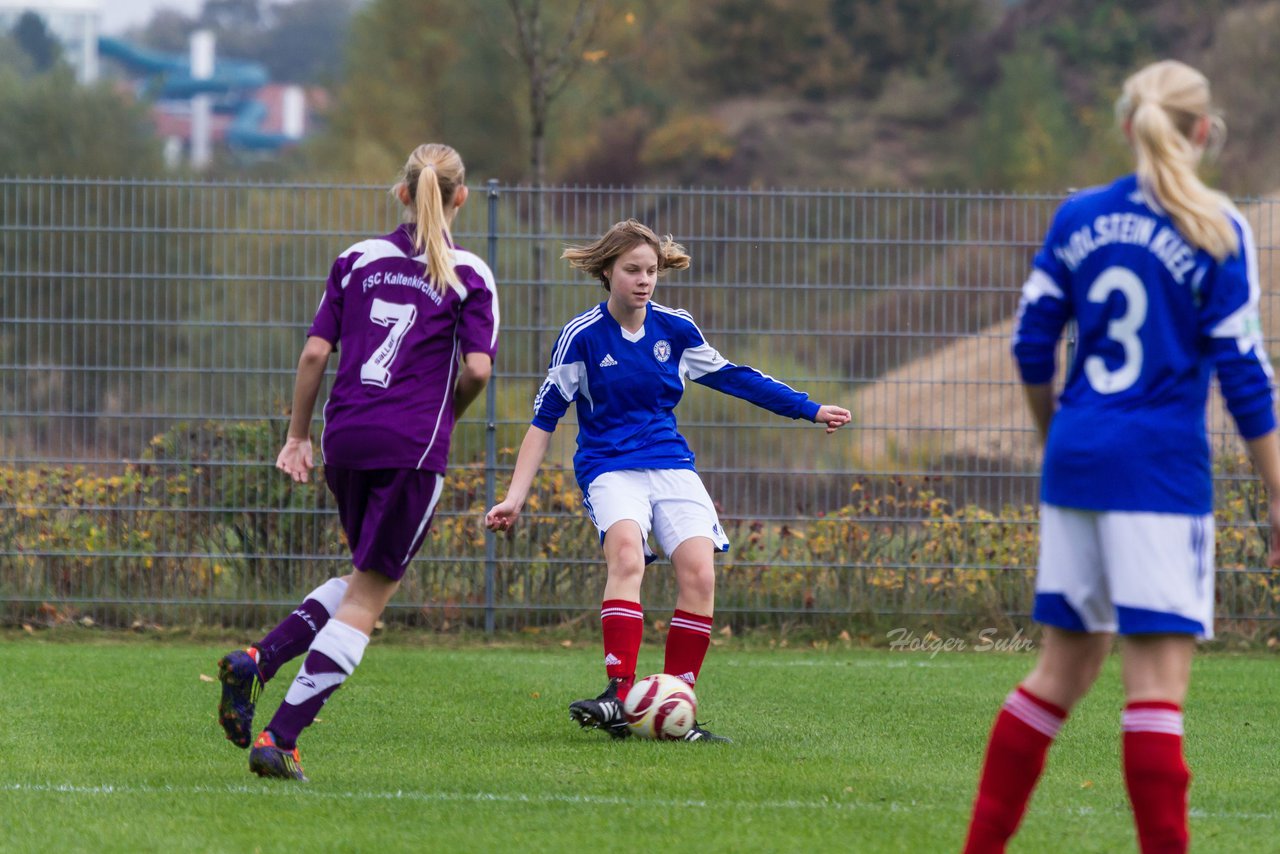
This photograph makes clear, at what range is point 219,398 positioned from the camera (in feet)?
30.6

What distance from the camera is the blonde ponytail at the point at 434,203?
4922 millimetres

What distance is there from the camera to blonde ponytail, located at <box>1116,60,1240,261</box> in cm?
343

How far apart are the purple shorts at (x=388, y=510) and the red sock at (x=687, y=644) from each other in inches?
59.2

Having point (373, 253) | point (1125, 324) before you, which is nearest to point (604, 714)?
point (373, 253)

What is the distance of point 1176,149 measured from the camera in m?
3.51

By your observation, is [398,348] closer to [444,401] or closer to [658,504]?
[444,401]

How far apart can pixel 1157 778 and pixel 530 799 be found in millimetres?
1966

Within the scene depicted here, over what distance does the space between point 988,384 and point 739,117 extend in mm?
47170

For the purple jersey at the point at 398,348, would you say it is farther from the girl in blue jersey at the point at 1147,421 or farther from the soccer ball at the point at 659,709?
the girl in blue jersey at the point at 1147,421

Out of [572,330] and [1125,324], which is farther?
[572,330]

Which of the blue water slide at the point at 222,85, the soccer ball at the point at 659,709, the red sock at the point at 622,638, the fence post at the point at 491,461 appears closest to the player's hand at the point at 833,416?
the red sock at the point at 622,638

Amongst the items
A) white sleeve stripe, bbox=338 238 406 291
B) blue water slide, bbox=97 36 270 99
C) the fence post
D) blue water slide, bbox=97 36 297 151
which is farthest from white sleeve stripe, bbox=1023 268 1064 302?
blue water slide, bbox=97 36 270 99

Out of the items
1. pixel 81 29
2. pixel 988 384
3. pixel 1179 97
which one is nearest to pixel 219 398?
pixel 988 384

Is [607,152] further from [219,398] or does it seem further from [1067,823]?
[1067,823]
